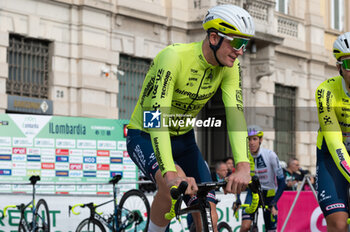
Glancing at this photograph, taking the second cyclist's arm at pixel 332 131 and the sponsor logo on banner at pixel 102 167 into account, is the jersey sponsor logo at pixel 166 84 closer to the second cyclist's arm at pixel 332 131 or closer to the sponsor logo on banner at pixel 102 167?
the second cyclist's arm at pixel 332 131

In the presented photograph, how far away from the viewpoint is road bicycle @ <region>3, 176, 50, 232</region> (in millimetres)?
13078

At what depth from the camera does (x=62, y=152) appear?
1480 cm

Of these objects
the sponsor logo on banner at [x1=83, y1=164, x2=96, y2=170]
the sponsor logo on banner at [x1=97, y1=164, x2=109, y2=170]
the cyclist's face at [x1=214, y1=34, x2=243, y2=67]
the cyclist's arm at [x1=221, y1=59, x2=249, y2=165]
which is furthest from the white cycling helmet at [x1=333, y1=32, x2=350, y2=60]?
the sponsor logo on banner at [x1=97, y1=164, x2=109, y2=170]

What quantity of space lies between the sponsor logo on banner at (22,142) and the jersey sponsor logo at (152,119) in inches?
335

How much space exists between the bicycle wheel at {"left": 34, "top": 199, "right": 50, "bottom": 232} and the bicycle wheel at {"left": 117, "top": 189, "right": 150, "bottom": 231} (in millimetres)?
1171

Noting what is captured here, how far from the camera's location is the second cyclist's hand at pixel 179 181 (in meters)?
5.11

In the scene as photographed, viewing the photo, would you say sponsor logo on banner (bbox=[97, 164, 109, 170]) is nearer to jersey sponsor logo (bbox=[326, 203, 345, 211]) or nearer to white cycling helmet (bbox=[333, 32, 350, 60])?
jersey sponsor logo (bbox=[326, 203, 345, 211])

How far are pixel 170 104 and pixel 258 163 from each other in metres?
7.60

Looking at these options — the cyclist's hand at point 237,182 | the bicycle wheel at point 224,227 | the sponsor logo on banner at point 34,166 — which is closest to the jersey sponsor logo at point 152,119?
the cyclist's hand at point 237,182

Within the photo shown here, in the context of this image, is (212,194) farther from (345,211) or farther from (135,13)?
(135,13)

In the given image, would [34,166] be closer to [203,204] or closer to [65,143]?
[65,143]

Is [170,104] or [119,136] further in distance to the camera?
[119,136]

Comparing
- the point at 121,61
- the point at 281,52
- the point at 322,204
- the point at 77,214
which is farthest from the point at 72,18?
the point at 322,204

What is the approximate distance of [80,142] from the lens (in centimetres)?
1508
